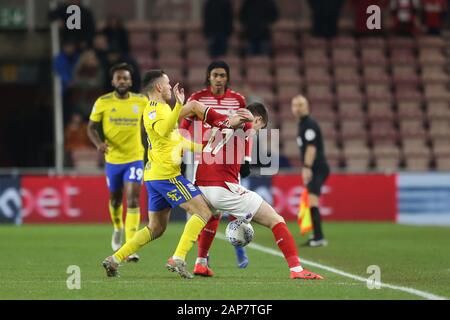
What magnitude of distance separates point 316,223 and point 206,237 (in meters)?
5.11

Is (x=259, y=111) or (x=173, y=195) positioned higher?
(x=259, y=111)

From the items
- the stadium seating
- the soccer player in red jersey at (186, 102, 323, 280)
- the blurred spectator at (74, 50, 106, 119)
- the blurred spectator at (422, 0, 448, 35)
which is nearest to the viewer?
the soccer player in red jersey at (186, 102, 323, 280)

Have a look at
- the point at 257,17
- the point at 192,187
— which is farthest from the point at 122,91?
the point at 257,17

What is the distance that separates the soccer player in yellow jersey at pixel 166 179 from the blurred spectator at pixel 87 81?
13807mm

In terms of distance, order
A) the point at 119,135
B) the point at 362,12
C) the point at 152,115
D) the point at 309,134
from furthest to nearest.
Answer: the point at 362,12
the point at 309,134
the point at 119,135
the point at 152,115

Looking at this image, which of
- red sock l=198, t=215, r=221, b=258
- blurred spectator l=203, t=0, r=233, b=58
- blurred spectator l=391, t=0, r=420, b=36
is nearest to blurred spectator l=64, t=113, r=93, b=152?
blurred spectator l=203, t=0, r=233, b=58

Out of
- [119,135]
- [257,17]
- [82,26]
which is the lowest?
[119,135]

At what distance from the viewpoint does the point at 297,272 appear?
420 inches

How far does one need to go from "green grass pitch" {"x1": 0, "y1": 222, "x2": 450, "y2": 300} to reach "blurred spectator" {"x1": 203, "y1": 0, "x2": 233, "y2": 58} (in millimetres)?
7046

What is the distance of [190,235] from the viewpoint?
1080 centimetres

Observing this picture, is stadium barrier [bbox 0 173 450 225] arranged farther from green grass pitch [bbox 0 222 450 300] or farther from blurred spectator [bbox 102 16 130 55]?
blurred spectator [bbox 102 16 130 55]

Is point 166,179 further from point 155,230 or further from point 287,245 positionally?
point 287,245

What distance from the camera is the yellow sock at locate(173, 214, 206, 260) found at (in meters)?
10.7
